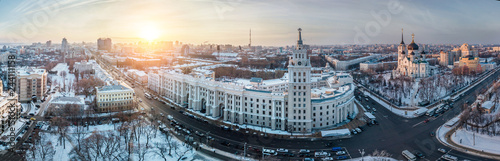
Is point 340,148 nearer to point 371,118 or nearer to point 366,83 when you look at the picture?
point 371,118

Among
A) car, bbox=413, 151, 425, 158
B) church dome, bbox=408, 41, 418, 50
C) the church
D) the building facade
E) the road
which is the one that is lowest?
car, bbox=413, 151, 425, 158

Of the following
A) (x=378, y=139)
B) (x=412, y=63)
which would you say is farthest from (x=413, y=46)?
(x=378, y=139)

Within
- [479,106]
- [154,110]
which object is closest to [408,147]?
[479,106]

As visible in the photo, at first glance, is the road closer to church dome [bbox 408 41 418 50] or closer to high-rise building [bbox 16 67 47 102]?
high-rise building [bbox 16 67 47 102]

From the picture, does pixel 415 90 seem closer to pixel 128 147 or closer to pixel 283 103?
pixel 283 103

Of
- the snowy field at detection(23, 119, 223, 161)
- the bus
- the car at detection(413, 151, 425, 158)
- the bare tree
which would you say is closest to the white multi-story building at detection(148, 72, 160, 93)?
the snowy field at detection(23, 119, 223, 161)
